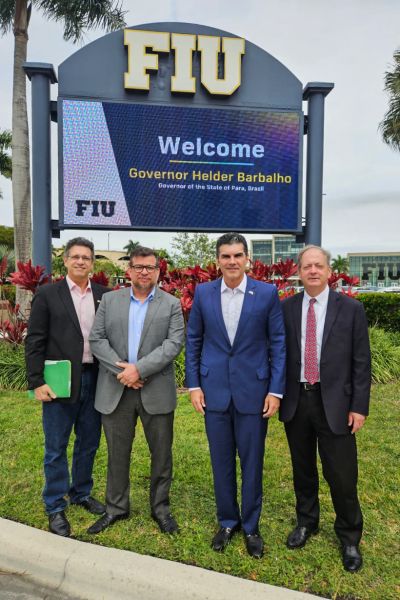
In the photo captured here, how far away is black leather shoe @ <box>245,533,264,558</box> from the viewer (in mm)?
2783

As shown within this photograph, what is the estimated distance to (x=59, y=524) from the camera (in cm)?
304

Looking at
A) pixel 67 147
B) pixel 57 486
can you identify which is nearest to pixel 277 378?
pixel 57 486

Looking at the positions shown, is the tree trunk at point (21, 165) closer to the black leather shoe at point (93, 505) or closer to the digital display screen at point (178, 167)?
the digital display screen at point (178, 167)

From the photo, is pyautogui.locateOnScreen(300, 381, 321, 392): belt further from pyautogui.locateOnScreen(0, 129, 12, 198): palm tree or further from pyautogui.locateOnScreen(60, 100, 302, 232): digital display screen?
pyautogui.locateOnScreen(0, 129, 12, 198): palm tree

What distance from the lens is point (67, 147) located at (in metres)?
6.80

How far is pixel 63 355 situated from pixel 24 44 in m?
11.2

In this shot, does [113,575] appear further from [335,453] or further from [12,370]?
[12,370]

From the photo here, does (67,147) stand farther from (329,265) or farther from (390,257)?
(390,257)

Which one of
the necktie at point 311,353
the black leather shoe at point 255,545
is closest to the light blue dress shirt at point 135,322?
the necktie at point 311,353

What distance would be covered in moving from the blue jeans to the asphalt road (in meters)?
0.47

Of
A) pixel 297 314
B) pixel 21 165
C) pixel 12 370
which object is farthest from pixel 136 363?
pixel 21 165

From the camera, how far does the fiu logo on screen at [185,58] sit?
6.82 metres

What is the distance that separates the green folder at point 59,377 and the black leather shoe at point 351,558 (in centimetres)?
195

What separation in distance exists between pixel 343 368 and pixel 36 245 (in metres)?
5.55
